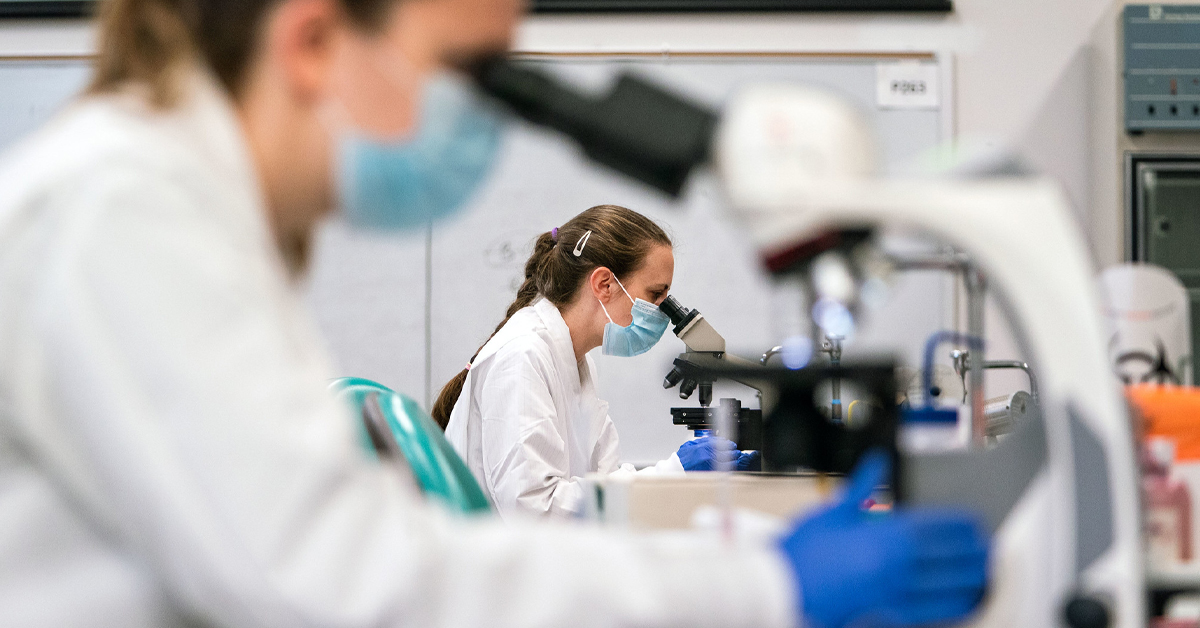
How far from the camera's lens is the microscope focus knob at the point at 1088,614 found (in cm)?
60

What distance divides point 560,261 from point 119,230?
1833 millimetres

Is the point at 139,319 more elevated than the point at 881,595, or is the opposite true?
the point at 139,319

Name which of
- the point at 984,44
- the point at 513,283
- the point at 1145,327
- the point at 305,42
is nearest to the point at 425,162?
the point at 305,42

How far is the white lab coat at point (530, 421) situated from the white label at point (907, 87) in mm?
1487

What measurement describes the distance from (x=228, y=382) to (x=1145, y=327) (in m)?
Result: 0.93

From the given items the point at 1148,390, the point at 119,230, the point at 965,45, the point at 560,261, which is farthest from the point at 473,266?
the point at 119,230

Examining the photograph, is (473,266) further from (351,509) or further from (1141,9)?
(351,509)

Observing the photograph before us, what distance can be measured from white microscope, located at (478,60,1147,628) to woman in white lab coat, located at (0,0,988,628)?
117 mm

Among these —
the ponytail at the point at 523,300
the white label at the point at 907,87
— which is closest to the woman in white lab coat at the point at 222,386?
the ponytail at the point at 523,300

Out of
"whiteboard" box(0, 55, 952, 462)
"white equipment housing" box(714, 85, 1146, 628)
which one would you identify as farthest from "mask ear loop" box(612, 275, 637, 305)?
"white equipment housing" box(714, 85, 1146, 628)

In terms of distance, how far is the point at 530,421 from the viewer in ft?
6.48

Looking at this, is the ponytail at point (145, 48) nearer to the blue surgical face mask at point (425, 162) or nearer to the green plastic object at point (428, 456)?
the blue surgical face mask at point (425, 162)

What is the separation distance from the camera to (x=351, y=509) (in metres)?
0.49

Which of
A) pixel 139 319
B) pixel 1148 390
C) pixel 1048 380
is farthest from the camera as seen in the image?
pixel 1148 390
